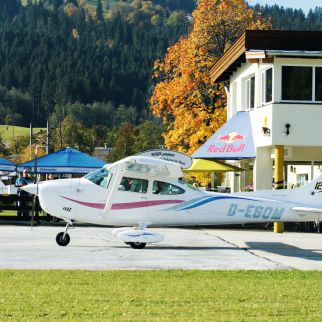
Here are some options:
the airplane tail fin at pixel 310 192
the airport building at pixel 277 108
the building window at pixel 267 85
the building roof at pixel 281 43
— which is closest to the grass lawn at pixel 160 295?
the airplane tail fin at pixel 310 192

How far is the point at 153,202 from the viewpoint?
20109mm

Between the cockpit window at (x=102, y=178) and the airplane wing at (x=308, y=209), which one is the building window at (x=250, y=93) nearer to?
the airplane wing at (x=308, y=209)

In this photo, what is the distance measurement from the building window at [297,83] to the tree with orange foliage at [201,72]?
17443 mm

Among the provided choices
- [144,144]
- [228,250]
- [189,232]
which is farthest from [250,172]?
[144,144]

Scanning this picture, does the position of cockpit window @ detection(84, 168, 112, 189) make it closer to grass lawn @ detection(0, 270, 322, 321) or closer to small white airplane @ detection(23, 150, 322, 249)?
small white airplane @ detection(23, 150, 322, 249)

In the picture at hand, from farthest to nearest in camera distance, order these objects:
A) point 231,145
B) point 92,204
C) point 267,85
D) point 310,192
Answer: point 231,145
point 267,85
point 310,192
point 92,204

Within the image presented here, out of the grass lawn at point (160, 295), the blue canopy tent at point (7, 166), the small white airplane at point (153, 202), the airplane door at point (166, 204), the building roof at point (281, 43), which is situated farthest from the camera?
the blue canopy tent at point (7, 166)

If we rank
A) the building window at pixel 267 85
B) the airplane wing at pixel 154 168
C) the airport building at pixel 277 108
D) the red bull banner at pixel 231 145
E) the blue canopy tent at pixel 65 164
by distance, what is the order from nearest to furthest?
the airplane wing at pixel 154 168 < the airport building at pixel 277 108 < the building window at pixel 267 85 < the red bull banner at pixel 231 145 < the blue canopy tent at pixel 65 164

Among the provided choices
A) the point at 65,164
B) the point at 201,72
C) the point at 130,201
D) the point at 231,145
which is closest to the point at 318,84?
the point at 231,145

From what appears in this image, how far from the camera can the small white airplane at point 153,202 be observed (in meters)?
19.7

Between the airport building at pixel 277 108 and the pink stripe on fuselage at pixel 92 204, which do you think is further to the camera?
the airport building at pixel 277 108

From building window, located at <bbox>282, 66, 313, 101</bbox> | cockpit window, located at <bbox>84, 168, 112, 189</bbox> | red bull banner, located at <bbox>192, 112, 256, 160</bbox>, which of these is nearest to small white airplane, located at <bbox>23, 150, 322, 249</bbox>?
cockpit window, located at <bbox>84, 168, 112, 189</bbox>

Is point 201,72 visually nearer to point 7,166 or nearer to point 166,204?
point 7,166

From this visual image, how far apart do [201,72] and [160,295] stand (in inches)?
1388
